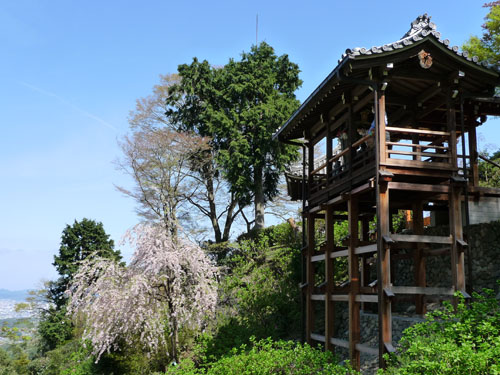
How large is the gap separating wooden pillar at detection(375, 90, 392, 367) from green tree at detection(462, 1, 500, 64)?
381 inches

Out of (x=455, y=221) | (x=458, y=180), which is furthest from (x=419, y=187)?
(x=455, y=221)

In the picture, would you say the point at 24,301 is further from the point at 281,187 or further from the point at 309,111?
the point at 309,111

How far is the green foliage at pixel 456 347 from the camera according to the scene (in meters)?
5.89

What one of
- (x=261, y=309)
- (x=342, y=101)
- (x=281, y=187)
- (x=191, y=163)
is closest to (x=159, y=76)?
(x=191, y=163)

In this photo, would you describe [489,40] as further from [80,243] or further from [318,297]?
[80,243]

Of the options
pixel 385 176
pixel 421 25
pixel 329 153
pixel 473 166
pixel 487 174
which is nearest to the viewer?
pixel 385 176

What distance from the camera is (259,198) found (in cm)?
2433

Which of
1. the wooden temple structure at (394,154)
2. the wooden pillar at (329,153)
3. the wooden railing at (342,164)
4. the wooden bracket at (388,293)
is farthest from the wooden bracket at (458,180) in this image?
the wooden pillar at (329,153)

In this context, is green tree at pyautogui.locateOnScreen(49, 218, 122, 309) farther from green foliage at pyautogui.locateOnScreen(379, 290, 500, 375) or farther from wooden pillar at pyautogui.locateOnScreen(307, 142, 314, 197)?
green foliage at pyautogui.locateOnScreen(379, 290, 500, 375)

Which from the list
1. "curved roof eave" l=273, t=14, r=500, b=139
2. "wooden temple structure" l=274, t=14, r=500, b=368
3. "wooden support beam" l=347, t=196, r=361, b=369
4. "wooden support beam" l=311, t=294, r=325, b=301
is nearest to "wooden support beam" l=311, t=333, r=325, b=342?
"wooden temple structure" l=274, t=14, r=500, b=368

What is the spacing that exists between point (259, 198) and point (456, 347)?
18.2 metres

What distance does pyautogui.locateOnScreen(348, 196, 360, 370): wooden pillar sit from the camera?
10000 mm

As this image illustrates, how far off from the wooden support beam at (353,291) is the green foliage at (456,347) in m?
2.05

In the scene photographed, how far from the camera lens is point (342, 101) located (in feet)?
35.7
